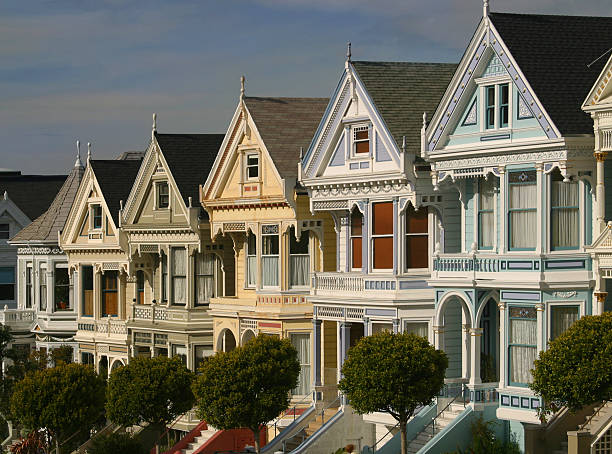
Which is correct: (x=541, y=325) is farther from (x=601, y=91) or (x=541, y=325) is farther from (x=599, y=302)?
(x=601, y=91)

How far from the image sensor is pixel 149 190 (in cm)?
5638

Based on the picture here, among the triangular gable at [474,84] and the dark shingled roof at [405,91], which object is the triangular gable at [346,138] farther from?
the triangular gable at [474,84]

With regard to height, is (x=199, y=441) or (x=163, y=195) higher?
(x=163, y=195)

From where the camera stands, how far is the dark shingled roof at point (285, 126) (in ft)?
161

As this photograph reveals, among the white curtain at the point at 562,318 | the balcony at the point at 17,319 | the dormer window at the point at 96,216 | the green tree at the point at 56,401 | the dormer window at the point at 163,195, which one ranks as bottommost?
the green tree at the point at 56,401

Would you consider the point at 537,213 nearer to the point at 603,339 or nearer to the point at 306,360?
the point at 603,339

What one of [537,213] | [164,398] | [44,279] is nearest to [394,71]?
[537,213]

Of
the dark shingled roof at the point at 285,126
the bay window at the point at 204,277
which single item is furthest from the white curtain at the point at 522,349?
the bay window at the point at 204,277

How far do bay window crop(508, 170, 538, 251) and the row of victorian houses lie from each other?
0.05m

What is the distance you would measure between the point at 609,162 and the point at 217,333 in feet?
61.8

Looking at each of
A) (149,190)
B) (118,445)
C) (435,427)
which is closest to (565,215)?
(435,427)

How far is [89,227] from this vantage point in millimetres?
61000

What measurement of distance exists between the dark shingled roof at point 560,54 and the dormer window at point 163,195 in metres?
20.2

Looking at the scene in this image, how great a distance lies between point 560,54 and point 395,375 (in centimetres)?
912
